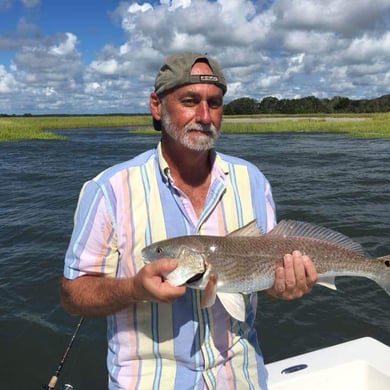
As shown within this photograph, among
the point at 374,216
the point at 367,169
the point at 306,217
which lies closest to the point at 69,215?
the point at 306,217

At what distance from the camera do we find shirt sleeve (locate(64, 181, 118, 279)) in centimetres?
247

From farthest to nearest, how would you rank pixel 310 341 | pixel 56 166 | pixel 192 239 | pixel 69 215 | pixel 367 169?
pixel 56 166 < pixel 367 169 < pixel 69 215 < pixel 310 341 < pixel 192 239

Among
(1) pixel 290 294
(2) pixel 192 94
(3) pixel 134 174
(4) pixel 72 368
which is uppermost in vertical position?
(2) pixel 192 94

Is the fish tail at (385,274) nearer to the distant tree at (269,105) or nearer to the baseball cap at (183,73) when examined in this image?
the baseball cap at (183,73)

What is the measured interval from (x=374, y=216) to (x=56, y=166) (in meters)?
16.2

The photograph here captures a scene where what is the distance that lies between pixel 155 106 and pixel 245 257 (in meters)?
1.06

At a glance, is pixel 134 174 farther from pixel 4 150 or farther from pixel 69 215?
pixel 4 150

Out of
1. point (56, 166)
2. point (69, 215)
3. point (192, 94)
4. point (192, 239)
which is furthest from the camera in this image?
point (56, 166)

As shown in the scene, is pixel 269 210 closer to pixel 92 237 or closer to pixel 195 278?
pixel 195 278

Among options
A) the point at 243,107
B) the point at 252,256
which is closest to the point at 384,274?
the point at 252,256

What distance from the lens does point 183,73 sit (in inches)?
103

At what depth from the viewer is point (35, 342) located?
708cm

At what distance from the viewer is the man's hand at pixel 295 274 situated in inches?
101

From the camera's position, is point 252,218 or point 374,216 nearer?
point 252,218
